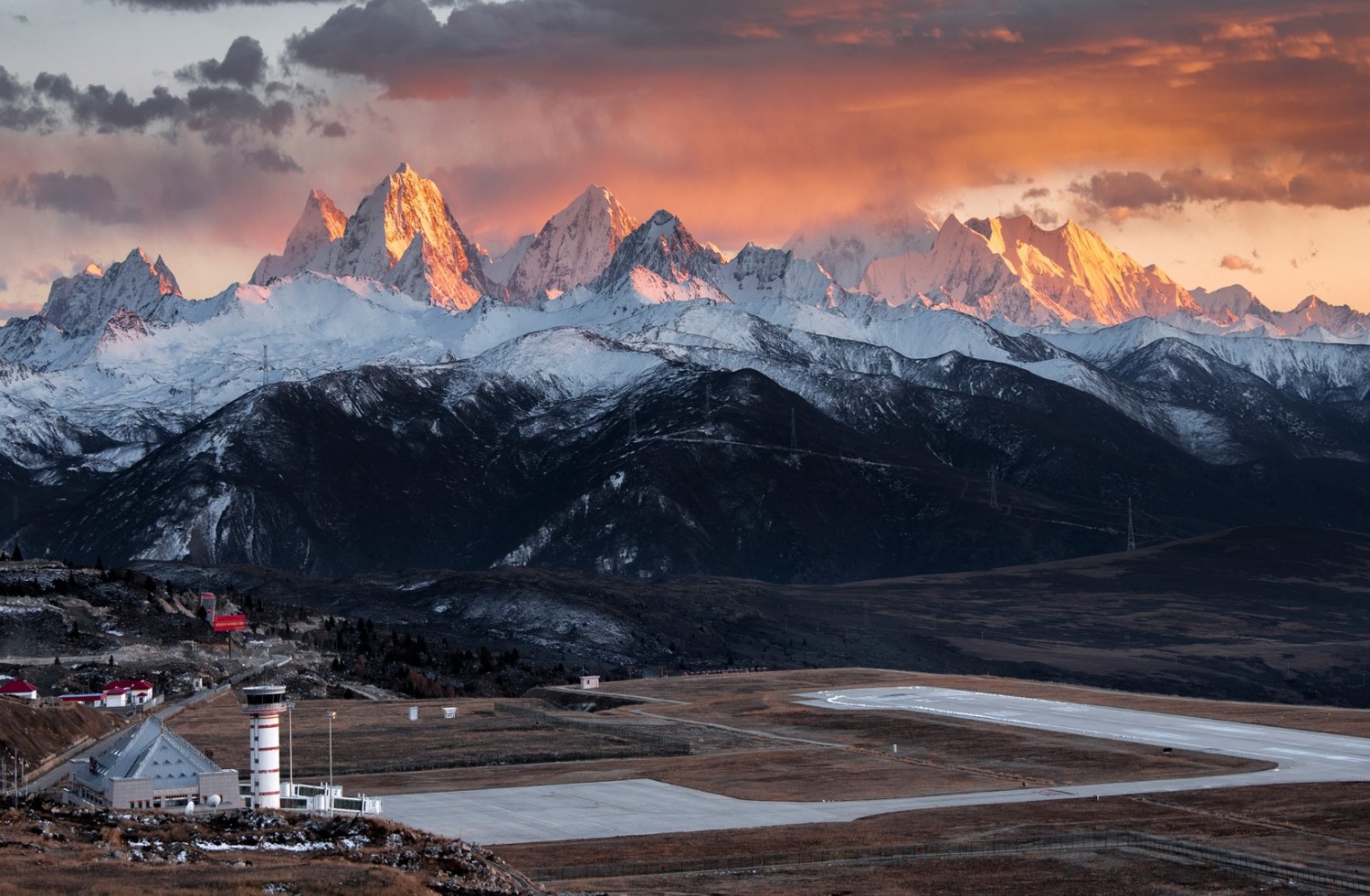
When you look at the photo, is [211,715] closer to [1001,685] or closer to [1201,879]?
[1001,685]

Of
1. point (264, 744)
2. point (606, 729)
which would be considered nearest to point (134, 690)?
point (606, 729)

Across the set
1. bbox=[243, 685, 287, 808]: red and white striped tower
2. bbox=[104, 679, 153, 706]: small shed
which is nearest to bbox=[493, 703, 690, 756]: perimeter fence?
bbox=[104, 679, 153, 706]: small shed

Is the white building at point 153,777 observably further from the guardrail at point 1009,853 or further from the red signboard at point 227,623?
the red signboard at point 227,623

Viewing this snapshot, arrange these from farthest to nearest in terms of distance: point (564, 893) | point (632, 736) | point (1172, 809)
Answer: point (632, 736), point (1172, 809), point (564, 893)

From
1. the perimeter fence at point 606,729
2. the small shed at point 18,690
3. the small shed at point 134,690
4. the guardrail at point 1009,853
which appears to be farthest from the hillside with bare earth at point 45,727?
the guardrail at point 1009,853

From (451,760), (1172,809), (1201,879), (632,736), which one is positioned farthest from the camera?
(632,736)

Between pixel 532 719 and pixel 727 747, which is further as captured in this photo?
pixel 532 719

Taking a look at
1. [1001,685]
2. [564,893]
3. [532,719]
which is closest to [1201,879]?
[564,893]

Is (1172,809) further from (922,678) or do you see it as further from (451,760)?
(922,678)
